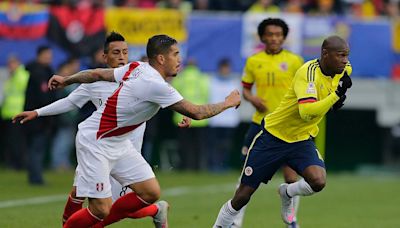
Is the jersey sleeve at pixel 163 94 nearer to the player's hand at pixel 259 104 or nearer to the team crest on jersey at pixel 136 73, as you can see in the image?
the team crest on jersey at pixel 136 73

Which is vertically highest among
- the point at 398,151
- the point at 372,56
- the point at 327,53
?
the point at 327,53

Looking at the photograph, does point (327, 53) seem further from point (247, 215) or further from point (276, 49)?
point (247, 215)

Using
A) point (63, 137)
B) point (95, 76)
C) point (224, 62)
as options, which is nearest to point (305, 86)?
point (95, 76)

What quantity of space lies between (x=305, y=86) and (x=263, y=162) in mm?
1064

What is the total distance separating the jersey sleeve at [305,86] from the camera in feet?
32.8

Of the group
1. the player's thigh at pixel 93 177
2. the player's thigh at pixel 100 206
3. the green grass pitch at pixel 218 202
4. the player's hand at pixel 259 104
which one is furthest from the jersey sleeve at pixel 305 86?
the green grass pitch at pixel 218 202

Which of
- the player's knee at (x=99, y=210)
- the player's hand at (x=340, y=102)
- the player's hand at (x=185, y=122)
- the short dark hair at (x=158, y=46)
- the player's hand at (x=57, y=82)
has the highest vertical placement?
the short dark hair at (x=158, y=46)

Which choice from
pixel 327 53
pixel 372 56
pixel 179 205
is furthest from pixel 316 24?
pixel 327 53

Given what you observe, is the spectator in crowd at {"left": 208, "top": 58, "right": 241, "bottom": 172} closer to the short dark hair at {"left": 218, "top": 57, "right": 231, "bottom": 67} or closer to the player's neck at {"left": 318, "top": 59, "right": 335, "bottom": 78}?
the short dark hair at {"left": 218, "top": 57, "right": 231, "bottom": 67}

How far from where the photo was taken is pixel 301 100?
10.0 meters

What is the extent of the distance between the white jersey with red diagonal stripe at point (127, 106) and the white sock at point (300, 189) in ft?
7.15

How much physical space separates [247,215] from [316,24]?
8.74 m

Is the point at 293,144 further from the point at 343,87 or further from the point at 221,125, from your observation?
the point at 221,125

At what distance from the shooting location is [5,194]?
1587 cm
